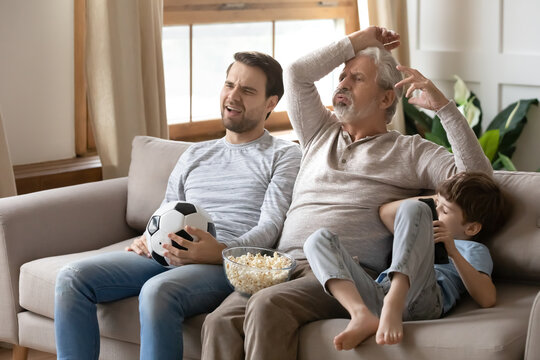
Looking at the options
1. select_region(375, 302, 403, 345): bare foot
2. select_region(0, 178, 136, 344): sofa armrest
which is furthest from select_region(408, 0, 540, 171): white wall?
select_region(375, 302, 403, 345): bare foot

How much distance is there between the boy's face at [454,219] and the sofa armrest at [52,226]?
123 centimetres

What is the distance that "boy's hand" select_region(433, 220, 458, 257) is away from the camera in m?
2.16

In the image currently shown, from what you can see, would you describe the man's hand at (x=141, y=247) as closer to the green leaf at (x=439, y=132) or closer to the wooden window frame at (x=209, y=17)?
the wooden window frame at (x=209, y=17)

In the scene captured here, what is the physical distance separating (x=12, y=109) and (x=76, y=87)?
34 centimetres

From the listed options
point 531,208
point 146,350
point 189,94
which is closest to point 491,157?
point 189,94

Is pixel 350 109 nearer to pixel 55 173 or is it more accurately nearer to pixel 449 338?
pixel 449 338

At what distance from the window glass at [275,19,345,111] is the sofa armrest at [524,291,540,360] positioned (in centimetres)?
274

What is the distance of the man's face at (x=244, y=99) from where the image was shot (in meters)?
2.65

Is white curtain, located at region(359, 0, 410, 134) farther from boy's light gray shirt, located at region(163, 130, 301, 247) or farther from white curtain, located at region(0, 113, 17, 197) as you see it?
white curtain, located at region(0, 113, 17, 197)

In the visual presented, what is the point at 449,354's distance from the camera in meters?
1.91

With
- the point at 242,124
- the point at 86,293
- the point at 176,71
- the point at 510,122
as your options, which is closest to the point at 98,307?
the point at 86,293

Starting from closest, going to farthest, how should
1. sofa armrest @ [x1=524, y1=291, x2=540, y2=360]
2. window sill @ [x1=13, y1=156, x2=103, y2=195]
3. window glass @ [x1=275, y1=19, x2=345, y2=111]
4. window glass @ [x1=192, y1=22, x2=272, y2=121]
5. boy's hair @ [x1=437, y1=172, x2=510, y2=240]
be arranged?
sofa armrest @ [x1=524, y1=291, x2=540, y2=360] < boy's hair @ [x1=437, y1=172, x2=510, y2=240] < window sill @ [x1=13, y1=156, x2=103, y2=195] < window glass @ [x1=192, y1=22, x2=272, y2=121] < window glass @ [x1=275, y1=19, x2=345, y2=111]

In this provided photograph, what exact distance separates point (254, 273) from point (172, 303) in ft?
0.77

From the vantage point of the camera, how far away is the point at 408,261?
203 centimetres
